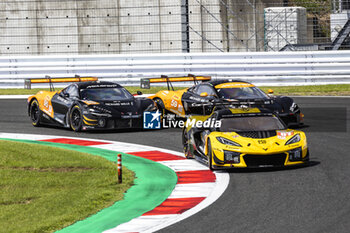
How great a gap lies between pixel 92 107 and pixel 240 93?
3477 mm

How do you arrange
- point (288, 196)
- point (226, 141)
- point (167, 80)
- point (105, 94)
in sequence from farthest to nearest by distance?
point (167, 80)
point (105, 94)
point (226, 141)
point (288, 196)

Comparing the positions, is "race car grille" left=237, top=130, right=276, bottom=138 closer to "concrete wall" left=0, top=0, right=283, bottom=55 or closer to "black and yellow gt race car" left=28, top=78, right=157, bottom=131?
"black and yellow gt race car" left=28, top=78, right=157, bottom=131

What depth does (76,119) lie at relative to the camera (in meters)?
16.9

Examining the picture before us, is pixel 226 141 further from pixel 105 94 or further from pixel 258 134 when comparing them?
pixel 105 94

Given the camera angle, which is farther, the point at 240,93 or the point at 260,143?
the point at 240,93

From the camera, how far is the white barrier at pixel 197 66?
83.7ft

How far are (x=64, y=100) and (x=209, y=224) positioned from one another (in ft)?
33.1

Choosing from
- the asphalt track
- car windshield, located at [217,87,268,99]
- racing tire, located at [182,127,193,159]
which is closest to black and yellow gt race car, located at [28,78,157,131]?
the asphalt track

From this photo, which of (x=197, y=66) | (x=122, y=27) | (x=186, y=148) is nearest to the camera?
(x=186, y=148)

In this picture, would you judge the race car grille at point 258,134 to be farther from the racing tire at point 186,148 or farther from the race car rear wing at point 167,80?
the race car rear wing at point 167,80

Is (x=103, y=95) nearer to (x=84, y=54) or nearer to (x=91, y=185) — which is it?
(x=91, y=185)

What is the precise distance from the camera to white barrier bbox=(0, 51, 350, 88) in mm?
25500

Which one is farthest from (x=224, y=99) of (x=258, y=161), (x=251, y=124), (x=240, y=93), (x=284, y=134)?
(x=258, y=161)

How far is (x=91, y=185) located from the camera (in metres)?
10.5
